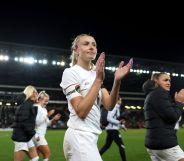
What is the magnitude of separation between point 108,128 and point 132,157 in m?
2.22

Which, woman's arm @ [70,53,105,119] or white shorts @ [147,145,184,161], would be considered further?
white shorts @ [147,145,184,161]

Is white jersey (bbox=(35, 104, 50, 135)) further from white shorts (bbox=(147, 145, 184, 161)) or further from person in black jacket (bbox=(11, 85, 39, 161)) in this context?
white shorts (bbox=(147, 145, 184, 161))

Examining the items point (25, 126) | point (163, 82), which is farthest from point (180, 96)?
point (25, 126)

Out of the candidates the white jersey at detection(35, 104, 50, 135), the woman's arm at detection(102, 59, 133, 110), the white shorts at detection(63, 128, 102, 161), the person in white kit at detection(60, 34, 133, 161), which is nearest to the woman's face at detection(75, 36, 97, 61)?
the person in white kit at detection(60, 34, 133, 161)

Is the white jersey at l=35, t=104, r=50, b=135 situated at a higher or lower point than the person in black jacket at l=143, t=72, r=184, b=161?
lower

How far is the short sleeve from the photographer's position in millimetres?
3641

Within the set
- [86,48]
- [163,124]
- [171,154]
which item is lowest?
[171,154]

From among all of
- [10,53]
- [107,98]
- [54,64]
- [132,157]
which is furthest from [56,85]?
[107,98]

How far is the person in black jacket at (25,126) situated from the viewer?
8773 millimetres

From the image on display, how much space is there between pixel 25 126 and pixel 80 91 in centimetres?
542

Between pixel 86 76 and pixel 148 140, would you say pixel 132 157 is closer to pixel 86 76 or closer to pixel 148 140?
pixel 148 140

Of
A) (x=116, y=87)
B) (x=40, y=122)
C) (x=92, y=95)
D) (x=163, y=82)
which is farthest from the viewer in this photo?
(x=40, y=122)

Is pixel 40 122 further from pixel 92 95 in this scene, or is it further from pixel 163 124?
pixel 92 95

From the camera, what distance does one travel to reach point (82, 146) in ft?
11.9
